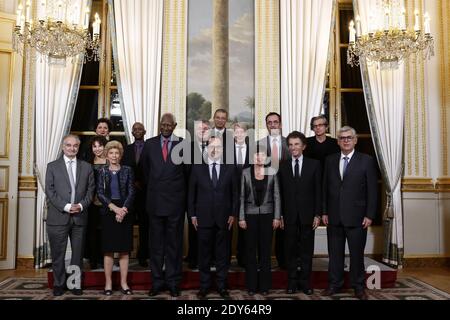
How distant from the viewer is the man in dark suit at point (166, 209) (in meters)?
3.95

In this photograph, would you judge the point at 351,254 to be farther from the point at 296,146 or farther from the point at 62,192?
the point at 62,192

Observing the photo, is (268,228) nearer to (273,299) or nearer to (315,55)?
(273,299)

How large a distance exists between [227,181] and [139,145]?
1222 millimetres

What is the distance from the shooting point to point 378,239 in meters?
6.11

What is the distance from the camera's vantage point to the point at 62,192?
4059 mm

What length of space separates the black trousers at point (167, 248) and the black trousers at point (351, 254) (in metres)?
1.37

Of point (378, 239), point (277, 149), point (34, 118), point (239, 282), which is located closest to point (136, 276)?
point (239, 282)

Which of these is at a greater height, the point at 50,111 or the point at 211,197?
the point at 50,111

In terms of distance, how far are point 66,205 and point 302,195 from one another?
208 cm

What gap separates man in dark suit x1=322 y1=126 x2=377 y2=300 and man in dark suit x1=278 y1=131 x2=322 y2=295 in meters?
0.12

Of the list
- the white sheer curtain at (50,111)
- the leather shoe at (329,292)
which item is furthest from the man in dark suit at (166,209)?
the white sheer curtain at (50,111)

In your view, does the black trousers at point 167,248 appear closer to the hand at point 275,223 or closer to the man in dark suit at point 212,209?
the man in dark suit at point 212,209

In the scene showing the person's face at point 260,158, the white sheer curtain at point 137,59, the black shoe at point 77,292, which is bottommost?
the black shoe at point 77,292

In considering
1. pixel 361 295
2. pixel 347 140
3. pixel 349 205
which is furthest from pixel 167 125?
pixel 361 295
